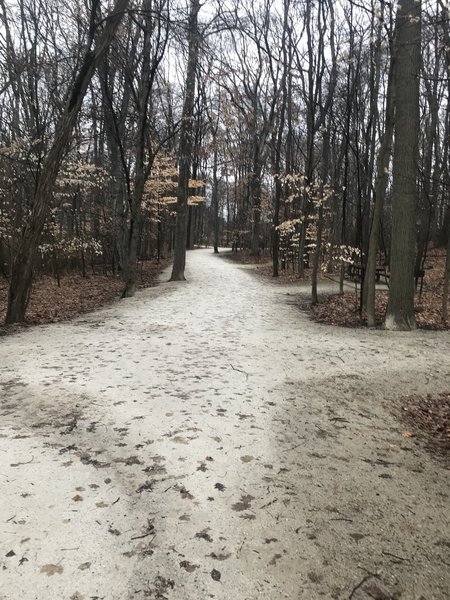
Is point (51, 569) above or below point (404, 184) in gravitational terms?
below

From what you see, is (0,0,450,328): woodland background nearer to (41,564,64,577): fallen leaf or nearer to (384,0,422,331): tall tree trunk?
(384,0,422,331): tall tree trunk

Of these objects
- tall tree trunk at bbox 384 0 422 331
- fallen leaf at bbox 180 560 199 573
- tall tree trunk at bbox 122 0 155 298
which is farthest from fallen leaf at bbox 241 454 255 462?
tall tree trunk at bbox 122 0 155 298

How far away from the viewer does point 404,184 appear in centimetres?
862

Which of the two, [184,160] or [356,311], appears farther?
[184,160]

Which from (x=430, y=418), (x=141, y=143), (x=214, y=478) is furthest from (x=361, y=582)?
(x=141, y=143)

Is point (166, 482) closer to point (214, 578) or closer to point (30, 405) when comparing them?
point (214, 578)

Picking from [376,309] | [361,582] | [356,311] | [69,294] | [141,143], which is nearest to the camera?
[361,582]

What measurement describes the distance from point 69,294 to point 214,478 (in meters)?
12.3

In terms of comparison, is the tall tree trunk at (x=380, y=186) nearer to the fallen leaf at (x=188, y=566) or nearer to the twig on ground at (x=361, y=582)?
the twig on ground at (x=361, y=582)

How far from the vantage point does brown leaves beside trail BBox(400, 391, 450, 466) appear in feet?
13.8

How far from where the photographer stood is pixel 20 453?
3.51m

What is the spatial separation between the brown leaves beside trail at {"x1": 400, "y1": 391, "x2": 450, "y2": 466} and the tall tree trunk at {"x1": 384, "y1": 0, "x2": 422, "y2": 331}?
11.5 ft

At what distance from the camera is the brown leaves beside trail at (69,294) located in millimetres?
10500

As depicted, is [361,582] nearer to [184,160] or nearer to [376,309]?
[376,309]
